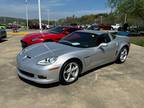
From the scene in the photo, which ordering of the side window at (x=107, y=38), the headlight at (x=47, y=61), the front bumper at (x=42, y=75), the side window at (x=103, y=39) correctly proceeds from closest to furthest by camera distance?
1. the front bumper at (x=42, y=75)
2. the headlight at (x=47, y=61)
3. the side window at (x=103, y=39)
4. the side window at (x=107, y=38)

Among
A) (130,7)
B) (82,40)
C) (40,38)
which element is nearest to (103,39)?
(82,40)

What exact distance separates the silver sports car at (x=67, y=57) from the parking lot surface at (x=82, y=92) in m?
0.25

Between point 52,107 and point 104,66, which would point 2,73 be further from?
point 104,66

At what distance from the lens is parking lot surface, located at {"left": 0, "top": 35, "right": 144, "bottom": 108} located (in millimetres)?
4379

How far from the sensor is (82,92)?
16.4ft

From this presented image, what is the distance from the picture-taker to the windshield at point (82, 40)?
20.8ft

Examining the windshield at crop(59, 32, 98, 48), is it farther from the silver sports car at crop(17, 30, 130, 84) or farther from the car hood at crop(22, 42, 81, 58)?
the car hood at crop(22, 42, 81, 58)

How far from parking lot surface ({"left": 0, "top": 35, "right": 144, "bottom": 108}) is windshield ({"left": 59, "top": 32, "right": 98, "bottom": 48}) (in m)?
0.88

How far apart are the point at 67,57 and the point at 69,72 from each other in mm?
417

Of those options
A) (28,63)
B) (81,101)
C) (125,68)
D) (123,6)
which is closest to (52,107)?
(81,101)

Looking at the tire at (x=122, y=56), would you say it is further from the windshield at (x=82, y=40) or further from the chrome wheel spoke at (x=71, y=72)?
the chrome wheel spoke at (x=71, y=72)

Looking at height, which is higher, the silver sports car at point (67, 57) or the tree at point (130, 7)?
the tree at point (130, 7)

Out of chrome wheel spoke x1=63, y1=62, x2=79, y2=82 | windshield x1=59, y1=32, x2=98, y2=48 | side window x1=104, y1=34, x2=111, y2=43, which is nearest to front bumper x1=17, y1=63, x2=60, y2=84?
chrome wheel spoke x1=63, y1=62, x2=79, y2=82

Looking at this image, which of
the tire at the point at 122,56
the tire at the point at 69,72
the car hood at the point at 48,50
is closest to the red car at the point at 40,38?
the car hood at the point at 48,50
